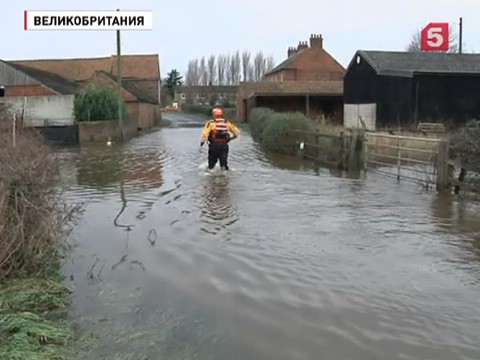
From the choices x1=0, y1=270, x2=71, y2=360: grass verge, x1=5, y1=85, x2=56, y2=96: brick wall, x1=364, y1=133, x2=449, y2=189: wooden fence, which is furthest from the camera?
x1=5, y1=85, x2=56, y2=96: brick wall

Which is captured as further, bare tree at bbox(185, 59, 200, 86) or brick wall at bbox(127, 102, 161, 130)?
bare tree at bbox(185, 59, 200, 86)

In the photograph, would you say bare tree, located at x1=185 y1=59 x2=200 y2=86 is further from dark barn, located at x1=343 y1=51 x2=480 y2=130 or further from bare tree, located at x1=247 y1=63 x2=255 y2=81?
dark barn, located at x1=343 y1=51 x2=480 y2=130

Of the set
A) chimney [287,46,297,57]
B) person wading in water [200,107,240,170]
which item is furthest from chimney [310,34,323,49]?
person wading in water [200,107,240,170]

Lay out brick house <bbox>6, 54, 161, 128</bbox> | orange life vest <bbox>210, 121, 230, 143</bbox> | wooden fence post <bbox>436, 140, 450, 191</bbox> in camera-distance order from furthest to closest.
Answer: brick house <bbox>6, 54, 161, 128</bbox> → orange life vest <bbox>210, 121, 230, 143</bbox> → wooden fence post <bbox>436, 140, 450, 191</bbox>

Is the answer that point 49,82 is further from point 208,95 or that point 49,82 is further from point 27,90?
point 208,95

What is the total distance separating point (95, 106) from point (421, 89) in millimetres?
17056

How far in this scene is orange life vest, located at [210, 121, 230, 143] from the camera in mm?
15414

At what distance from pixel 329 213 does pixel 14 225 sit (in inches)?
231

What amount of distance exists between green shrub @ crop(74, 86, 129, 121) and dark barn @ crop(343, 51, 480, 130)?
14312mm

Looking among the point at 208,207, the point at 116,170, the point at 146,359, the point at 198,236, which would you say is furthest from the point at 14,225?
Result: the point at 116,170

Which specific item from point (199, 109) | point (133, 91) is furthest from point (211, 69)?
point (133, 91)

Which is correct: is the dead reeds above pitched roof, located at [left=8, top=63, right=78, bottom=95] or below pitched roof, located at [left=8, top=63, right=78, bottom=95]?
below

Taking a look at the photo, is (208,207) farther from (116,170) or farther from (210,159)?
(116,170)

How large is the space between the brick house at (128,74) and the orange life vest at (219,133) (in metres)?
31.4
